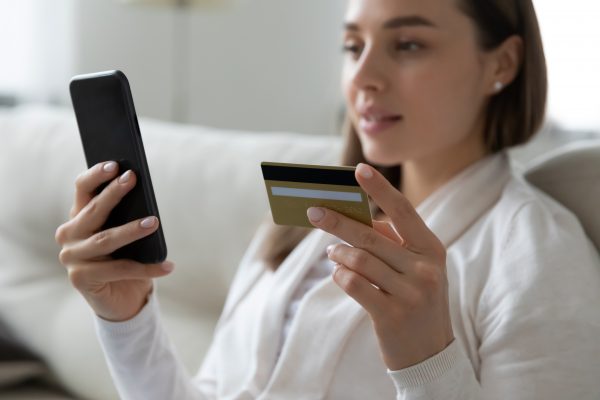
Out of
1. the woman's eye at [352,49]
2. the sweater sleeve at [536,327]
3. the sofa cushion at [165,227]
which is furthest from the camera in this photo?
the sofa cushion at [165,227]

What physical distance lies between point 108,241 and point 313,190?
279 millimetres

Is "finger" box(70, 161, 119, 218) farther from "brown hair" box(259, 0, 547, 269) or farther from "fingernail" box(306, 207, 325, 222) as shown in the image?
"brown hair" box(259, 0, 547, 269)

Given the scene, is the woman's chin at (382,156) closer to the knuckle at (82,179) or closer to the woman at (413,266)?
the woman at (413,266)

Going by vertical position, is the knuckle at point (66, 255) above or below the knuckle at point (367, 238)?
→ below

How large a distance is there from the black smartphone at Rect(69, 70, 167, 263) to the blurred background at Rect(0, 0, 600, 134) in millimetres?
2015

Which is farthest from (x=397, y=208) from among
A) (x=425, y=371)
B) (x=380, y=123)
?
(x=380, y=123)

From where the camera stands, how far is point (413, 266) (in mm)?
717

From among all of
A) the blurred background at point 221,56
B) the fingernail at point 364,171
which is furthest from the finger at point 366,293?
the blurred background at point 221,56

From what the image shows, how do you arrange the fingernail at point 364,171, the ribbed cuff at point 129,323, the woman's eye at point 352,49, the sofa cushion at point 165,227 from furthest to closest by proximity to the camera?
the sofa cushion at point 165,227 → the woman's eye at point 352,49 → the ribbed cuff at point 129,323 → the fingernail at point 364,171

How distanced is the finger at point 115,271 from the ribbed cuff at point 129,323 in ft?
0.32

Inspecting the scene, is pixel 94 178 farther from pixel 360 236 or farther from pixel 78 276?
pixel 360 236

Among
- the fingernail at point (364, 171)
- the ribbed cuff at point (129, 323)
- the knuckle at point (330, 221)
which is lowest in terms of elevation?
the ribbed cuff at point (129, 323)

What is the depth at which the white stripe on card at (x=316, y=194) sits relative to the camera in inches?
27.7

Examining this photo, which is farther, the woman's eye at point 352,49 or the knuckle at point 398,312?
the woman's eye at point 352,49
